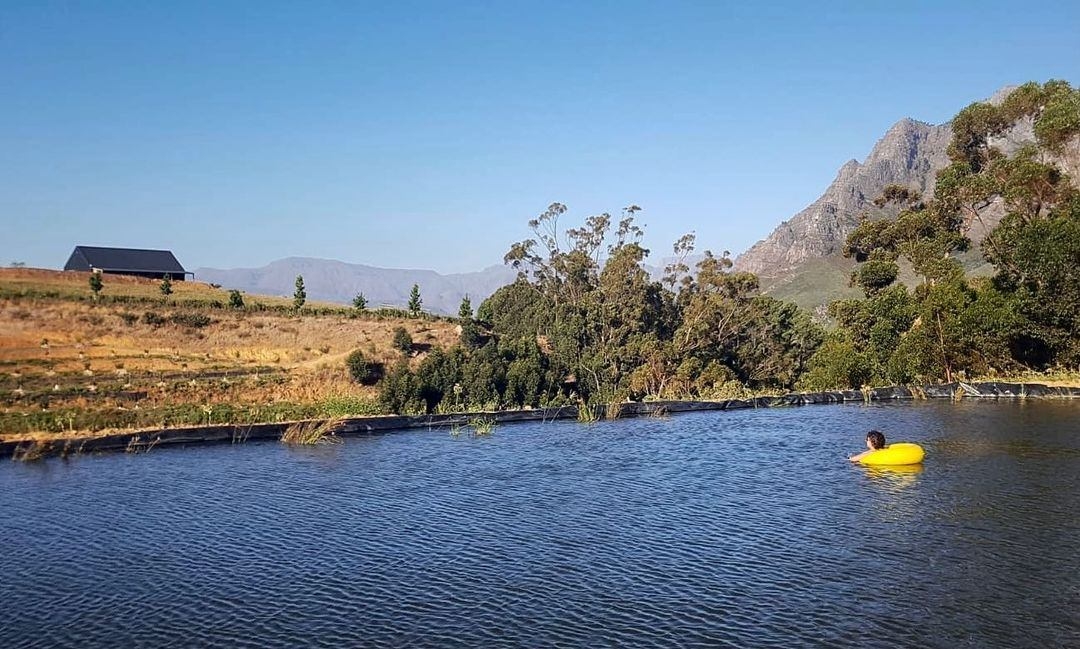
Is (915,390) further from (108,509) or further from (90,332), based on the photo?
(90,332)

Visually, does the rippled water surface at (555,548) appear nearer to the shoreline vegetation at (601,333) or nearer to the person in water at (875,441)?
the person in water at (875,441)

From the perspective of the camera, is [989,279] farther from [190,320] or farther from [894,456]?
[190,320]

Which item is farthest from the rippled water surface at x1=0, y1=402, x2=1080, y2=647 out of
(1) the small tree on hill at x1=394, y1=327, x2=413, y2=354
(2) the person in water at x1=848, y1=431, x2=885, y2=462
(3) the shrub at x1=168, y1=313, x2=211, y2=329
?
(3) the shrub at x1=168, y1=313, x2=211, y2=329

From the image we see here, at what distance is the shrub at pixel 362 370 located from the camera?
50844 millimetres

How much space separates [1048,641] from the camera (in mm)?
9719

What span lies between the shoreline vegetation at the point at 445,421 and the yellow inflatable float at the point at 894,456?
12560 mm

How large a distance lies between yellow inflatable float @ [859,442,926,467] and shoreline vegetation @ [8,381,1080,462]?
12.6 m

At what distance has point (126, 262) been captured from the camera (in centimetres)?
8344

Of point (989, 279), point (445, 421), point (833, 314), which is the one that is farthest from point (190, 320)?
point (989, 279)

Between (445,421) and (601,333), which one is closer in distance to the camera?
(445,421)

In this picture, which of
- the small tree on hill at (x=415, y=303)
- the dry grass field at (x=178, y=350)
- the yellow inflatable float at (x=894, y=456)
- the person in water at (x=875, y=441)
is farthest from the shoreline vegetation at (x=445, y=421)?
the small tree on hill at (x=415, y=303)

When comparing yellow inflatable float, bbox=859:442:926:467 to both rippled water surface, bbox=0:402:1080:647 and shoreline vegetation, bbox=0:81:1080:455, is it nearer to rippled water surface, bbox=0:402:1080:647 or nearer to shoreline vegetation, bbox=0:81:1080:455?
rippled water surface, bbox=0:402:1080:647

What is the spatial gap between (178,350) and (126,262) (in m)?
34.0

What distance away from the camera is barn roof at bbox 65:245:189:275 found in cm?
8175
